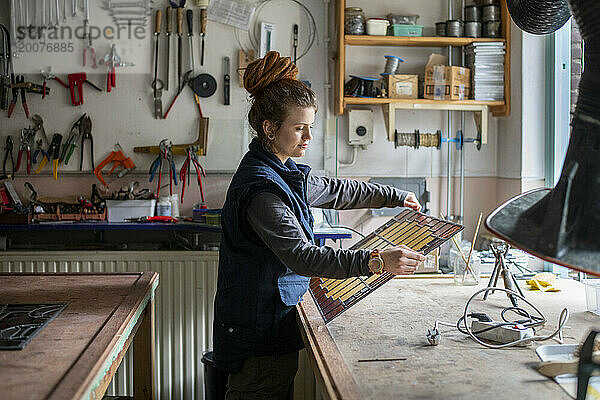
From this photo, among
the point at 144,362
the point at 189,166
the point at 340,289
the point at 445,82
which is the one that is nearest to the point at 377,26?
the point at 445,82

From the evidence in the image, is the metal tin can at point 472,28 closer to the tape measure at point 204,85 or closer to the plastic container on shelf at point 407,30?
the plastic container on shelf at point 407,30

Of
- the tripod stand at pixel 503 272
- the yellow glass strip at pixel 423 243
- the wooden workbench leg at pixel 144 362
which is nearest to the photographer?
the yellow glass strip at pixel 423 243

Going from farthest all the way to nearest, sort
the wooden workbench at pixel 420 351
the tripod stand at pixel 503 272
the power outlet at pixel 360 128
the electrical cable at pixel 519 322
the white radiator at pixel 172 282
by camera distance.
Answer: the power outlet at pixel 360 128, the white radiator at pixel 172 282, the tripod stand at pixel 503 272, the electrical cable at pixel 519 322, the wooden workbench at pixel 420 351

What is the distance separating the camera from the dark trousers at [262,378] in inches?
95.0

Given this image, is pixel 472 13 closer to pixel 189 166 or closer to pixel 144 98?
pixel 189 166

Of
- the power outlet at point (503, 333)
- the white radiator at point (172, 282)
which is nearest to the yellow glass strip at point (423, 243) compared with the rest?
the power outlet at point (503, 333)

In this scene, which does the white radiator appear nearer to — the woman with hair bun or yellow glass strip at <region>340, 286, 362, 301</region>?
the woman with hair bun

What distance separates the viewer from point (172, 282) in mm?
3902

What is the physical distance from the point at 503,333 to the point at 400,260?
370 millimetres

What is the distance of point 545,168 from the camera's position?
386 cm

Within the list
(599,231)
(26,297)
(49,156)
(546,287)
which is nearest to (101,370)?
(26,297)

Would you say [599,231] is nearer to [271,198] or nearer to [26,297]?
[271,198]

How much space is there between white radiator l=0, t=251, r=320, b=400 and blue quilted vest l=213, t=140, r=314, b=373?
1461mm

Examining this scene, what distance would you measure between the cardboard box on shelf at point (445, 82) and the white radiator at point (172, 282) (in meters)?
1.58
